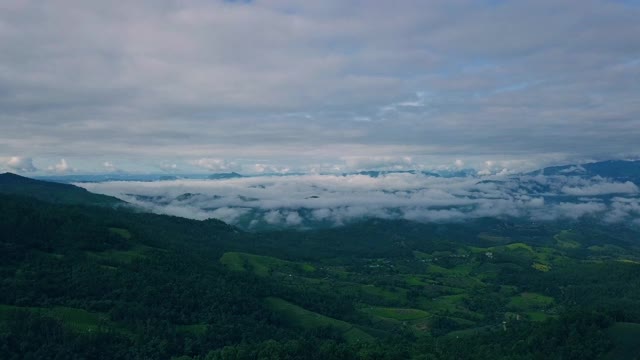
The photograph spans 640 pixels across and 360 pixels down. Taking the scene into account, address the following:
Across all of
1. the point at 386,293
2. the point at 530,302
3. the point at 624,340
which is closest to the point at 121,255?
the point at 386,293

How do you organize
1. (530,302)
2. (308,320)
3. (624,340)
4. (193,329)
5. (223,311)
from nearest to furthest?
(624,340)
(193,329)
(223,311)
(308,320)
(530,302)

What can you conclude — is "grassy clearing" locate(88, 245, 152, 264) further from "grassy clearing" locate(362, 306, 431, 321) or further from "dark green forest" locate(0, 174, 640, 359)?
"grassy clearing" locate(362, 306, 431, 321)

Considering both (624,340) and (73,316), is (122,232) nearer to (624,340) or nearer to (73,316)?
(73,316)

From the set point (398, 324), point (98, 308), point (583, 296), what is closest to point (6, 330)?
point (98, 308)

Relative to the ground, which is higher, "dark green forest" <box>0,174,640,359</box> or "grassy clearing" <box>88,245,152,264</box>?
"grassy clearing" <box>88,245,152,264</box>

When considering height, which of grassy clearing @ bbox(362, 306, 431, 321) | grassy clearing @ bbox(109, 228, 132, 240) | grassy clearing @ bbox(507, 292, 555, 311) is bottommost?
grassy clearing @ bbox(507, 292, 555, 311)

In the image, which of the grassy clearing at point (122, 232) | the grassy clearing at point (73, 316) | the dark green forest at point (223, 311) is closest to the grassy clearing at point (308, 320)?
the dark green forest at point (223, 311)

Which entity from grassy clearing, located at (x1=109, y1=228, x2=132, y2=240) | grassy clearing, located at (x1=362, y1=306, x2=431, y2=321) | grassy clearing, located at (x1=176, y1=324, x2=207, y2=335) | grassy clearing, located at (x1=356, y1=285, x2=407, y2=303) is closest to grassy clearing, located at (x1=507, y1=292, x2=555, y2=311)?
grassy clearing, located at (x1=356, y1=285, x2=407, y2=303)
